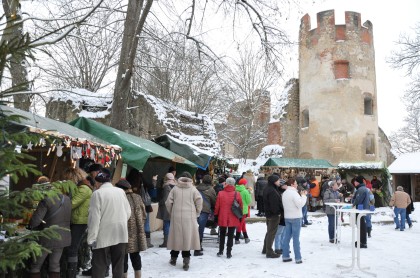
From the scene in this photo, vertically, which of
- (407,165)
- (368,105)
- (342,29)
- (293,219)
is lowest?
(293,219)

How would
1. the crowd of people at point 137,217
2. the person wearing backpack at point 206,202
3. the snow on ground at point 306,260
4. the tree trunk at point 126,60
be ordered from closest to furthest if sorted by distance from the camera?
the crowd of people at point 137,217 → the snow on ground at point 306,260 → the person wearing backpack at point 206,202 → the tree trunk at point 126,60

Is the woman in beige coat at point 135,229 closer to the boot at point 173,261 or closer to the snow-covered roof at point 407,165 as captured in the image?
the boot at point 173,261

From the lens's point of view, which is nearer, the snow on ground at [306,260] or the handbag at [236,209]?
the snow on ground at [306,260]

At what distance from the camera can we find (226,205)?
8430mm

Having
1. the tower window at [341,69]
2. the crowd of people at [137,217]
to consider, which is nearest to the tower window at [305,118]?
the tower window at [341,69]

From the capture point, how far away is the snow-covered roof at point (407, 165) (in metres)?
23.4

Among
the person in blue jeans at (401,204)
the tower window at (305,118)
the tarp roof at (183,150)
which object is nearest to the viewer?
the person in blue jeans at (401,204)

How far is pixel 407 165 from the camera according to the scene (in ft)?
78.9

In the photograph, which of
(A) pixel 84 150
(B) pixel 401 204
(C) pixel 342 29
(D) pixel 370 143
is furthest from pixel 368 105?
(A) pixel 84 150

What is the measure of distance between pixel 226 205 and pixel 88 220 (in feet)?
11.9

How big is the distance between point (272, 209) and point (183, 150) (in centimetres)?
557

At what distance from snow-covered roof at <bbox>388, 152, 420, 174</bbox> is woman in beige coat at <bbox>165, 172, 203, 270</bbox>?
1989 centimetres

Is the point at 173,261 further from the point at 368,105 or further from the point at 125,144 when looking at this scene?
the point at 368,105

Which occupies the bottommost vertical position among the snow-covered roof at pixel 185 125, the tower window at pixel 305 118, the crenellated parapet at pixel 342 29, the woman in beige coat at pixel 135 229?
the woman in beige coat at pixel 135 229
